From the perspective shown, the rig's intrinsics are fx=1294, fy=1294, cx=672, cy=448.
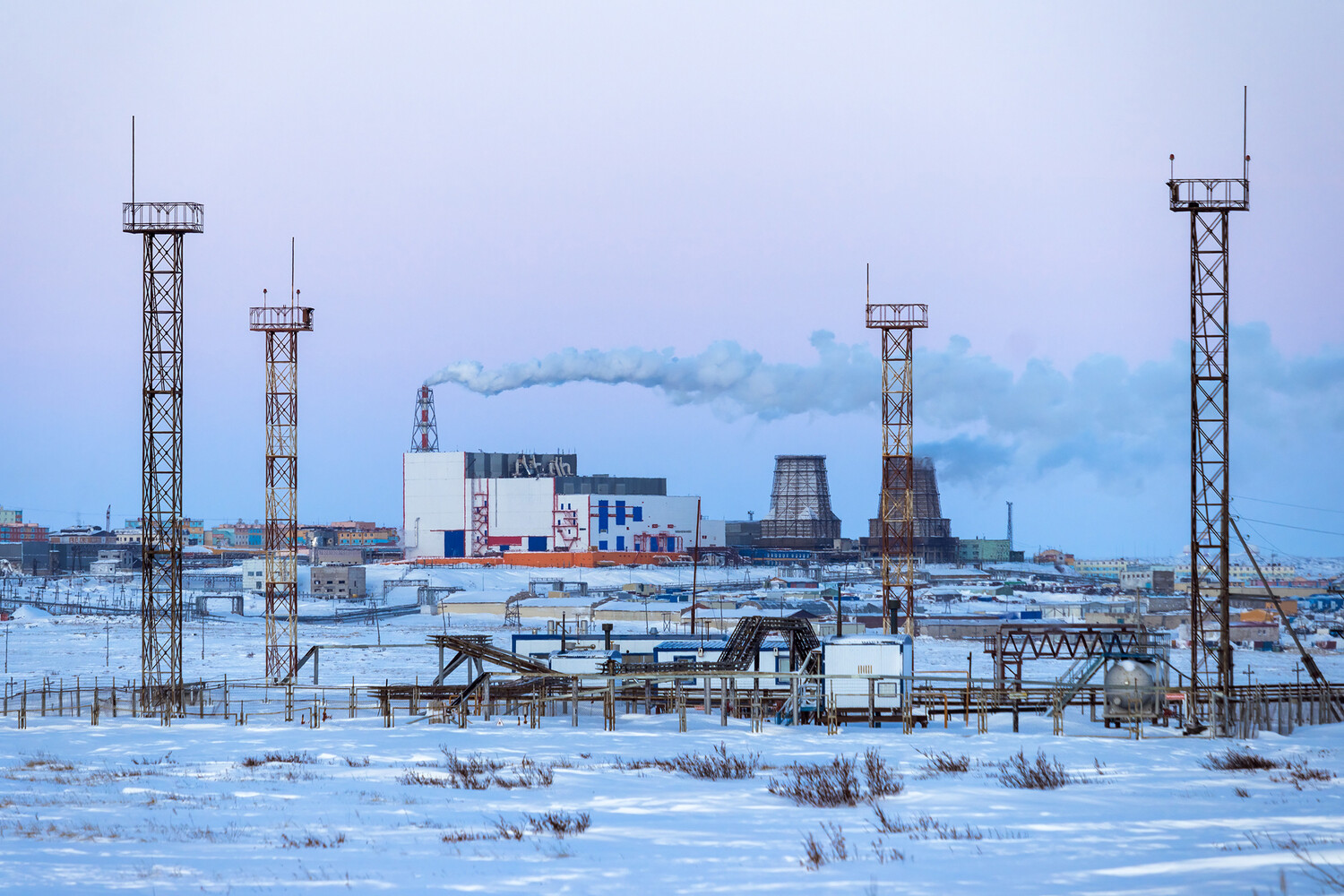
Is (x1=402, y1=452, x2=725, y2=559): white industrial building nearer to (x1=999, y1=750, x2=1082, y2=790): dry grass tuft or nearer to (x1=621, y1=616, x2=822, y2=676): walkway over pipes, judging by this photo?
(x1=621, y1=616, x2=822, y2=676): walkway over pipes

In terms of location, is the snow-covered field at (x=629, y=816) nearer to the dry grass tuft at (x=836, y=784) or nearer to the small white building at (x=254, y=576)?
the dry grass tuft at (x=836, y=784)

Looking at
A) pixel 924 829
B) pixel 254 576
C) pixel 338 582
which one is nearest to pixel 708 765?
pixel 924 829

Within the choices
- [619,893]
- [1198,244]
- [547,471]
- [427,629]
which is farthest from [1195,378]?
[547,471]

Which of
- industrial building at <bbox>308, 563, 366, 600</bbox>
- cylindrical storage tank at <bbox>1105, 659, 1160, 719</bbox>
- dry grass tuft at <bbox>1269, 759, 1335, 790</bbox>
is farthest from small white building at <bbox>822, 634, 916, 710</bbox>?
industrial building at <bbox>308, 563, 366, 600</bbox>

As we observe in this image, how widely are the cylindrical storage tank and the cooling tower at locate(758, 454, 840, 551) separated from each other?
10321 centimetres

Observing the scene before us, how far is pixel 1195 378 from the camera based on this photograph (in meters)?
29.9

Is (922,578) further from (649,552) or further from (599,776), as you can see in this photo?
(599,776)

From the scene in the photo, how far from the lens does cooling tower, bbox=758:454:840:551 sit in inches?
5261

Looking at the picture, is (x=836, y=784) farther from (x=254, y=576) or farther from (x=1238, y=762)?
(x=254, y=576)

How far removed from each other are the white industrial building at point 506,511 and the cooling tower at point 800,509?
2154cm

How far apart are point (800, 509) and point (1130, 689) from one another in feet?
352

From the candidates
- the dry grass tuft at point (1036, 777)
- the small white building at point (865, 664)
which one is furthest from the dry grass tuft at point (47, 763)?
the small white building at point (865, 664)

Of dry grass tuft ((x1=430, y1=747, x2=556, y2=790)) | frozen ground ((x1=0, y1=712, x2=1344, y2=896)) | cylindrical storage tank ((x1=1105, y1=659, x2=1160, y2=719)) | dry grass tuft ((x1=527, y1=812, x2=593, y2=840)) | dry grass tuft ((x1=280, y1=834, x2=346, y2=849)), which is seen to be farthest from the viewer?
cylindrical storage tank ((x1=1105, y1=659, x2=1160, y2=719))

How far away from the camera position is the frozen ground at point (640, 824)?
32.4 feet
